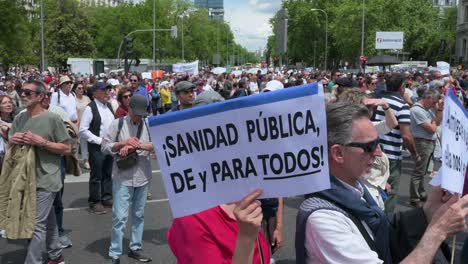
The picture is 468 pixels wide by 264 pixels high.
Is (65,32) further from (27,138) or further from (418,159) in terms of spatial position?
(27,138)

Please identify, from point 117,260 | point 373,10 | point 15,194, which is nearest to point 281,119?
point 15,194

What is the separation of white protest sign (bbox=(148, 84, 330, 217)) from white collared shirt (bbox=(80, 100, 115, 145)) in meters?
5.28

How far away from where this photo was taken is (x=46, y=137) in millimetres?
4758

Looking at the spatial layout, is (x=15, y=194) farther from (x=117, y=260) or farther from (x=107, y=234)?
(x=107, y=234)

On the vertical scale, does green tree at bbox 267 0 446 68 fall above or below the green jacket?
above

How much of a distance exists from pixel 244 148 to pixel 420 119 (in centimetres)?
604

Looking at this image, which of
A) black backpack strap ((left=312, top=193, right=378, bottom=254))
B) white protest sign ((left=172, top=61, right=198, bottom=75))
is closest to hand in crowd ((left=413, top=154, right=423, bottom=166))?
black backpack strap ((left=312, top=193, right=378, bottom=254))

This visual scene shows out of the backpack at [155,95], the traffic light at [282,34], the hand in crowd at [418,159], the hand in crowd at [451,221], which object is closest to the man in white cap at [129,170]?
the hand in crowd at [451,221]

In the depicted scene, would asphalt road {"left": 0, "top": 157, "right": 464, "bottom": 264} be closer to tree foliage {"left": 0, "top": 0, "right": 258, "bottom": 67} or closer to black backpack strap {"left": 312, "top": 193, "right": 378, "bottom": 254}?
black backpack strap {"left": 312, "top": 193, "right": 378, "bottom": 254}

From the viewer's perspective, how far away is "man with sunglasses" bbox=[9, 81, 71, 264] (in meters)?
4.68

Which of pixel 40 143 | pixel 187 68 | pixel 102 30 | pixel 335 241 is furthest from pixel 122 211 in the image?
pixel 102 30

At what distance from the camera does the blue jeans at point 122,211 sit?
17.1ft

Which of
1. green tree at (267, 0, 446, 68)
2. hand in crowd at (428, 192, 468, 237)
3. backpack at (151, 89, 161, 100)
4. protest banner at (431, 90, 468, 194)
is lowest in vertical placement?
backpack at (151, 89, 161, 100)

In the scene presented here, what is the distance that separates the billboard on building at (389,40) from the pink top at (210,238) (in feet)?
161
